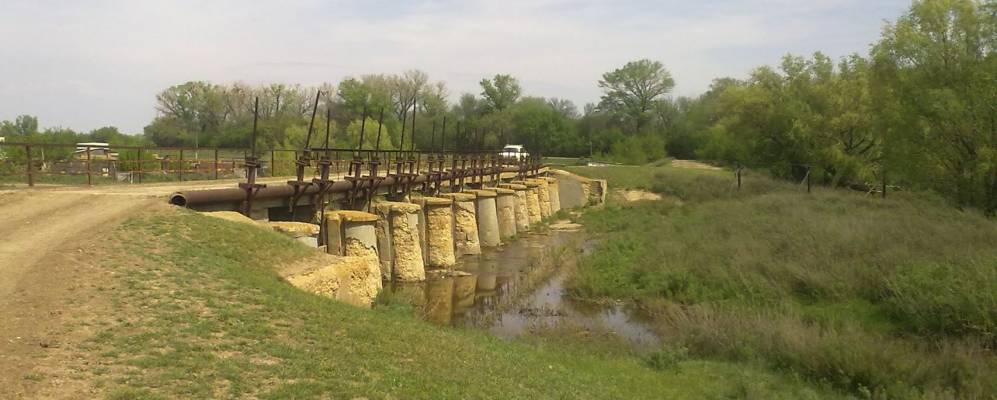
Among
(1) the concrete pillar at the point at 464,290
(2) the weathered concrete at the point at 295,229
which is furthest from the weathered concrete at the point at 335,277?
(1) the concrete pillar at the point at 464,290

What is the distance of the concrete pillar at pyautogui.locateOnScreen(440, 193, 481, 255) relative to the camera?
2823 centimetres

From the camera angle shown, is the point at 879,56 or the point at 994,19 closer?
the point at 994,19

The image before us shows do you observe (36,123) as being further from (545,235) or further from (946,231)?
(946,231)

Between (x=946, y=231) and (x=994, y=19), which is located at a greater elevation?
(x=994, y=19)

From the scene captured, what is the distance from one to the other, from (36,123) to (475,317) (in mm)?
72193

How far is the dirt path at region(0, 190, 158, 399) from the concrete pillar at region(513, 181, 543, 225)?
28.1 m

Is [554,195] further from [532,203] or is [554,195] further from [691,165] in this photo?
[691,165]

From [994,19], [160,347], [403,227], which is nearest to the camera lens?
[160,347]

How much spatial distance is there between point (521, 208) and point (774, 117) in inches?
677

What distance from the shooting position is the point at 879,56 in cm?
2805

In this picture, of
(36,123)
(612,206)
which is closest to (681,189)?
(612,206)

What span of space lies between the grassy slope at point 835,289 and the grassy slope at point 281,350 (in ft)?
3.91

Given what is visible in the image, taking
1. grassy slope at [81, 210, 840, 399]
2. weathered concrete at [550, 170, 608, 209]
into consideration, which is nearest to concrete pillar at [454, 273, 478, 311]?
grassy slope at [81, 210, 840, 399]

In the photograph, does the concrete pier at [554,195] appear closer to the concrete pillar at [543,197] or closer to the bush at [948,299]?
the concrete pillar at [543,197]
